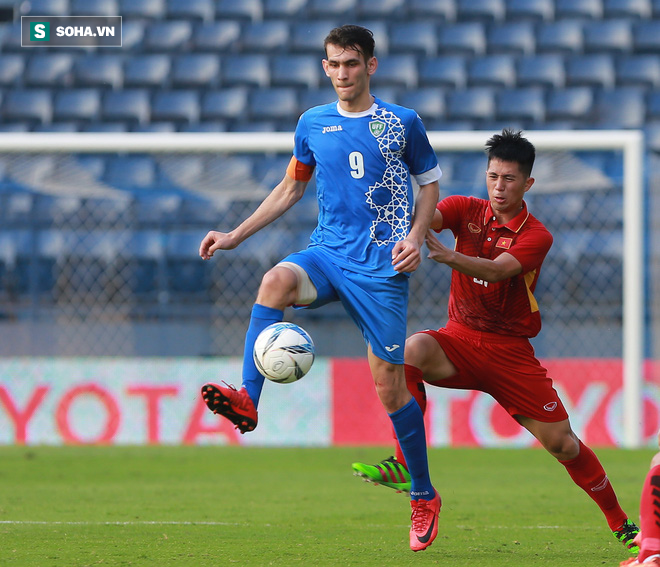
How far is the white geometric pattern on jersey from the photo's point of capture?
412 centimetres

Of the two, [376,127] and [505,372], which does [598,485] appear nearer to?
[505,372]

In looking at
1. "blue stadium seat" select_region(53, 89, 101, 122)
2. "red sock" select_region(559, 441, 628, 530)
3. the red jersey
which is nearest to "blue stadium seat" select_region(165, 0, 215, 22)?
"blue stadium seat" select_region(53, 89, 101, 122)

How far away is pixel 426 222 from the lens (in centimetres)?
416

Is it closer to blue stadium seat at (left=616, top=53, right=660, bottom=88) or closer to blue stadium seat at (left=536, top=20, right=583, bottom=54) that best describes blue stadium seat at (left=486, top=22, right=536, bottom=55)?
blue stadium seat at (left=536, top=20, right=583, bottom=54)

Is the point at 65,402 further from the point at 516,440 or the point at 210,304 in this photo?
the point at 516,440

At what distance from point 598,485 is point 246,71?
10.4 m

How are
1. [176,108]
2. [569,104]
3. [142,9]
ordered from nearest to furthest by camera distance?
[176,108], [569,104], [142,9]

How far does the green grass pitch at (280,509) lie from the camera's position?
403cm

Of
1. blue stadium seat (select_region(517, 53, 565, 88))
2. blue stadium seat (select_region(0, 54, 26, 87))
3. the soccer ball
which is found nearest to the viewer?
the soccer ball

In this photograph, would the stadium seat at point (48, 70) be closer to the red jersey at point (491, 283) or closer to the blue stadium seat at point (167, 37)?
the blue stadium seat at point (167, 37)

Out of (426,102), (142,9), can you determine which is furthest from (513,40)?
(142,9)

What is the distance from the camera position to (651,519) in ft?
9.86

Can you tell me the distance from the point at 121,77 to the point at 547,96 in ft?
19.7

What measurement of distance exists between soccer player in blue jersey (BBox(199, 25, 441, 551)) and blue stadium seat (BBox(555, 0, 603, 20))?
11279mm
